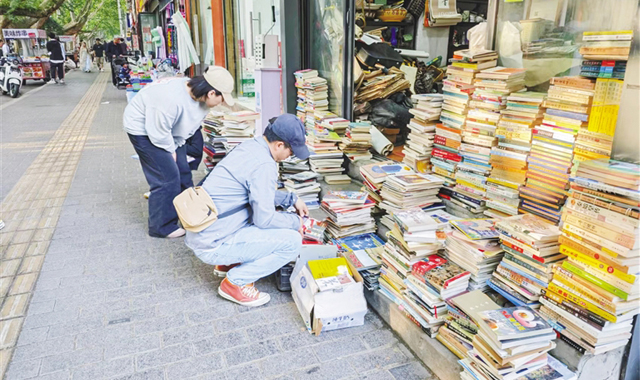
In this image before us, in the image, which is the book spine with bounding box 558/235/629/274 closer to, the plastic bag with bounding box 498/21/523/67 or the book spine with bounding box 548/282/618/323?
the book spine with bounding box 548/282/618/323

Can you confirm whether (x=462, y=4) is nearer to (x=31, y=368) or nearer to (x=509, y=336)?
(x=509, y=336)

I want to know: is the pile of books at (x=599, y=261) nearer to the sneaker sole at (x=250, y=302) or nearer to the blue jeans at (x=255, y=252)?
the blue jeans at (x=255, y=252)

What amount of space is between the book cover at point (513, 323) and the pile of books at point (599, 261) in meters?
0.14

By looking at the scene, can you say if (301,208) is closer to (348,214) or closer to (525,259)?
(348,214)

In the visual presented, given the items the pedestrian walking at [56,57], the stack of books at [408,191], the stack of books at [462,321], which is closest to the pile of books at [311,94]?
the stack of books at [408,191]

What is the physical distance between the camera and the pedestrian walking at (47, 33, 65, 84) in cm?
1855

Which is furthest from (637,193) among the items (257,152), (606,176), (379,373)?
(257,152)

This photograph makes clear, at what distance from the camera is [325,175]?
16.3ft

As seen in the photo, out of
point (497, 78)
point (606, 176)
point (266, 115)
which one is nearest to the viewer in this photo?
point (606, 176)

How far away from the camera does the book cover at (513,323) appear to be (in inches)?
81.6

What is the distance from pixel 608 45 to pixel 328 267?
6.98ft

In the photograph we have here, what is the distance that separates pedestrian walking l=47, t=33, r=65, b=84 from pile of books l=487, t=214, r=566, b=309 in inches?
819

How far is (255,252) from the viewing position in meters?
3.10

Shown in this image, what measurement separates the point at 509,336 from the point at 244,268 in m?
1.79
